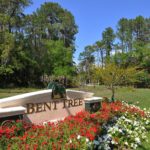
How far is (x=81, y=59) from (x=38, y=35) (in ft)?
84.9

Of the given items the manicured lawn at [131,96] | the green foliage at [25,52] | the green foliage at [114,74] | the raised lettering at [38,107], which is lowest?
the manicured lawn at [131,96]

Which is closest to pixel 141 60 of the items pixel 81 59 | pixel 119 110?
pixel 81 59

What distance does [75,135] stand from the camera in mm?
5914

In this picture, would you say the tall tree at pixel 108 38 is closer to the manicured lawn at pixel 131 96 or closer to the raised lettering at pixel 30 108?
the manicured lawn at pixel 131 96

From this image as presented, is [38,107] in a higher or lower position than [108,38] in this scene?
lower

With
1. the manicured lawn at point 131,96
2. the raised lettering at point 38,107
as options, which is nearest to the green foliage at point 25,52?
the manicured lawn at point 131,96

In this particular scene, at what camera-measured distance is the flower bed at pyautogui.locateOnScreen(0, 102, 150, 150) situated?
522 centimetres

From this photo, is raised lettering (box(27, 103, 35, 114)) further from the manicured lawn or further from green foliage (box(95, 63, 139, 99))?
the manicured lawn

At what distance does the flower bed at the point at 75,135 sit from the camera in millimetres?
5223

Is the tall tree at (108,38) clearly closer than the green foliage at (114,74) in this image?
No

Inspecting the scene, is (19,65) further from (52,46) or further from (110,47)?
(110,47)

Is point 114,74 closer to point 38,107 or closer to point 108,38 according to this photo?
point 38,107

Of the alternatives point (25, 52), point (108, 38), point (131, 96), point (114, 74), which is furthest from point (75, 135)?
point (108, 38)

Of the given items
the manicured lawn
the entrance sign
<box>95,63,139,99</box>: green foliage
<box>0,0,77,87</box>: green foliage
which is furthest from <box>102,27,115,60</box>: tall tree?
the entrance sign
